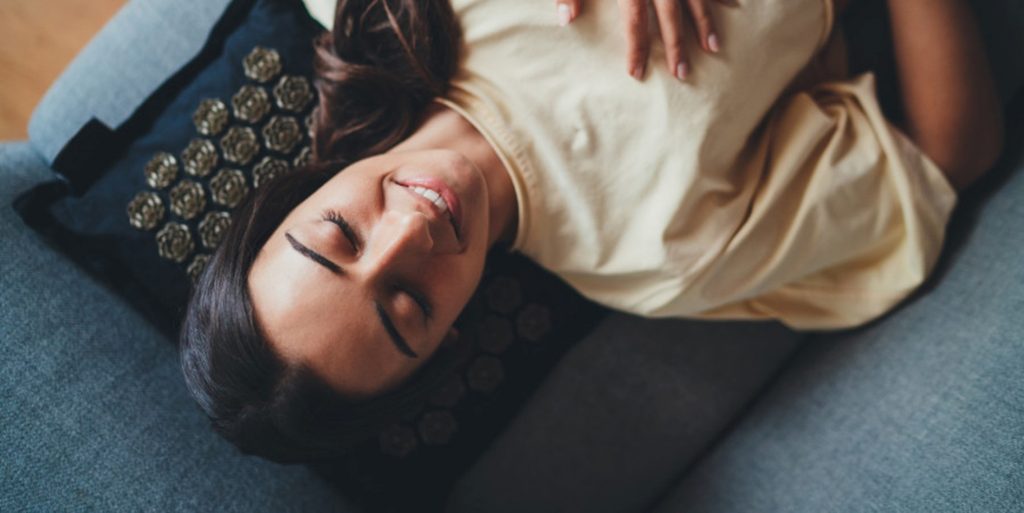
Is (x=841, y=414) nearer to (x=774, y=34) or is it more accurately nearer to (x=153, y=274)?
(x=774, y=34)

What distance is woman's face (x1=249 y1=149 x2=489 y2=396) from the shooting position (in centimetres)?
79

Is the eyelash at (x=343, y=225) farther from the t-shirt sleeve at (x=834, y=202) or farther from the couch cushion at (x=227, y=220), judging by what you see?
the t-shirt sleeve at (x=834, y=202)

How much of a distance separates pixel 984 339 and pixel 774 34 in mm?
560

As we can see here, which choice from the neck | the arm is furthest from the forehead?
the arm

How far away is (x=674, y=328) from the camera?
1.19 m

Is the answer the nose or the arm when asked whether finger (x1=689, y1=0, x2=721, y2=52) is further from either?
the nose

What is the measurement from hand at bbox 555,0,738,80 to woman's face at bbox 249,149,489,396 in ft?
0.89

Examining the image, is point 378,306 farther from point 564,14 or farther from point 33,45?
point 33,45

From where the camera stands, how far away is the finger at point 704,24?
0.85 metres

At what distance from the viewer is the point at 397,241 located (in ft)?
2.60

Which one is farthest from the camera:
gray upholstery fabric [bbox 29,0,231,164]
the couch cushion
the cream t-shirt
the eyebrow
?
gray upholstery fabric [bbox 29,0,231,164]

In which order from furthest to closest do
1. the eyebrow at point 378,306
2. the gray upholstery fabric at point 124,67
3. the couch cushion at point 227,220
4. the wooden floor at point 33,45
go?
the wooden floor at point 33,45
the gray upholstery fabric at point 124,67
the couch cushion at point 227,220
the eyebrow at point 378,306

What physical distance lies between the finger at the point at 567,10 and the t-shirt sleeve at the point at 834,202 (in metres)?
0.38

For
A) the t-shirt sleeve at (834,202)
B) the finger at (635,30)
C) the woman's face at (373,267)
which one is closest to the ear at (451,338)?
the woman's face at (373,267)
